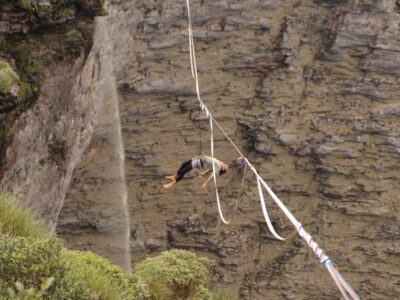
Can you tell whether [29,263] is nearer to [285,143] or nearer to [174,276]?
[174,276]

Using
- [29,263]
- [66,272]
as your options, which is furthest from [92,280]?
[29,263]

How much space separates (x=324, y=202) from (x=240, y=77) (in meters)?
5.78

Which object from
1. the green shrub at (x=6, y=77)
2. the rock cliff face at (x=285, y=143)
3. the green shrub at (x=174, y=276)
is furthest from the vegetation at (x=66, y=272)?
the rock cliff face at (x=285, y=143)

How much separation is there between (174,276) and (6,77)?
420cm

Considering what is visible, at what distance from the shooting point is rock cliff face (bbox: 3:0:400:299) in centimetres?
2409

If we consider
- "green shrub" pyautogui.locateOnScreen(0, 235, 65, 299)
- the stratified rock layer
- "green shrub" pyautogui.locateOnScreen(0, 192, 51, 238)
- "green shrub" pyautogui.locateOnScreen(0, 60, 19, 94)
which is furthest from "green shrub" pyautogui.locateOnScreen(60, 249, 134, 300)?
the stratified rock layer

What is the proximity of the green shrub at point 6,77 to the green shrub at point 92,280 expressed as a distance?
12.5ft

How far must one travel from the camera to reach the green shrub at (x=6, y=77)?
10671mm

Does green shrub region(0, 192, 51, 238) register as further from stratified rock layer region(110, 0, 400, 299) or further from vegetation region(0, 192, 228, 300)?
stratified rock layer region(110, 0, 400, 299)

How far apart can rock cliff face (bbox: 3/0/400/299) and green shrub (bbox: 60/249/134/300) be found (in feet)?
52.0

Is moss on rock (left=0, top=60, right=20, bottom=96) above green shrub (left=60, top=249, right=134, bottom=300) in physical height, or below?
above

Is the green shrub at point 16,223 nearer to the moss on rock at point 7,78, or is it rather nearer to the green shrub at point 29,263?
the green shrub at point 29,263

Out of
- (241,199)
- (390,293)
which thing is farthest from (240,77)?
(390,293)

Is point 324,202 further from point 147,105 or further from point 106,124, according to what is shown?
point 106,124
